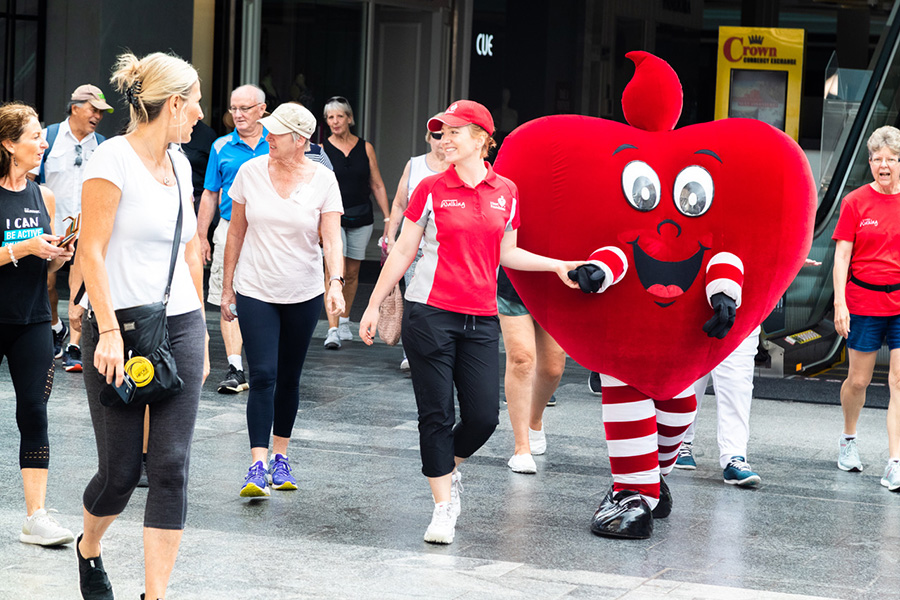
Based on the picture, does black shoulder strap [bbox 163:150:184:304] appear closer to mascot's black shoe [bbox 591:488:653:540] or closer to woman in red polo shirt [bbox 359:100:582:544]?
woman in red polo shirt [bbox 359:100:582:544]

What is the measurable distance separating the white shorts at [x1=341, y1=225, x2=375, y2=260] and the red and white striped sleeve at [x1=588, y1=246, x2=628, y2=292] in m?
5.59

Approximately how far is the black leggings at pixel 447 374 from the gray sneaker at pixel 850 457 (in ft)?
8.14

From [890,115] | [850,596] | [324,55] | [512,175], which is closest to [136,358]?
[512,175]

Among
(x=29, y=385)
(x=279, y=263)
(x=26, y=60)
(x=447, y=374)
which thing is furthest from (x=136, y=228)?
(x=26, y=60)

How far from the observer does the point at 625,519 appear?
5.14 metres

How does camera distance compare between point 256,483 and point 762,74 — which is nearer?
point 256,483

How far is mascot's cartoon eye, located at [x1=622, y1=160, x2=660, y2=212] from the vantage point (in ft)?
16.5

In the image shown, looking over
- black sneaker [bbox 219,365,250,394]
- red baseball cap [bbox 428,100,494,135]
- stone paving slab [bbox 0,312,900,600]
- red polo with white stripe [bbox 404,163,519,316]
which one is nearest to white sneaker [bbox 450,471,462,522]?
stone paving slab [bbox 0,312,900,600]

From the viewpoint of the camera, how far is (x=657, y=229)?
5055 mm

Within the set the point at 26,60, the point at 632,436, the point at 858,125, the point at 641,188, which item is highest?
the point at 26,60

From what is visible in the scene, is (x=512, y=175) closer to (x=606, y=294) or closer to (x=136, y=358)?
(x=606, y=294)

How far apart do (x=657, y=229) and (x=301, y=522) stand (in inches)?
75.3

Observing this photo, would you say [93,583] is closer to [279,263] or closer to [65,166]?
[279,263]

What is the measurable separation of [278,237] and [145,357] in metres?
2.00
